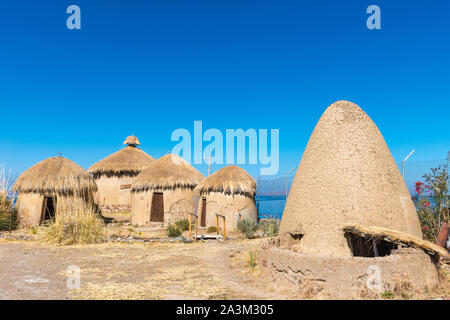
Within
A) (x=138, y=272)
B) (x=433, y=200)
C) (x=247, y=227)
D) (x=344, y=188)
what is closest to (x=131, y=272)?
(x=138, y=272)

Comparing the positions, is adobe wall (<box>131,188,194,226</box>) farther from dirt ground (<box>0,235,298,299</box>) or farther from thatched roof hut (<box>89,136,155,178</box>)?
thatched roof hut (<box>89,136,155,178</box>)

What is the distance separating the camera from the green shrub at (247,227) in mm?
13977

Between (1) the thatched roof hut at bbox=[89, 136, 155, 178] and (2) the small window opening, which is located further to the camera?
(1) the thatched roof hut at bbox=[89, 136, 155, 178]

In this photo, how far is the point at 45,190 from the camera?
16062 mm

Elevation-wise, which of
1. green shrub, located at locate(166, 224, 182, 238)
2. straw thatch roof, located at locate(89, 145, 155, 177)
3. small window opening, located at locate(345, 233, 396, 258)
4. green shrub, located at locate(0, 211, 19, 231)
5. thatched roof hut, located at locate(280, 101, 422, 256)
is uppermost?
straw thatch roof, located at locate(89, 145, 155, 177)

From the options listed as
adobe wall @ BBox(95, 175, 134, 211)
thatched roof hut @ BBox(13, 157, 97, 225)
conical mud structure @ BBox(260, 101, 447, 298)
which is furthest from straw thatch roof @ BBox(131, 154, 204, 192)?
conical mud structure @ BBox(260, 101, 447, 298)

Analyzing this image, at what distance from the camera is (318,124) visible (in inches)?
266

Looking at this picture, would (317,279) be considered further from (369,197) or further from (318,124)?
(318,124)

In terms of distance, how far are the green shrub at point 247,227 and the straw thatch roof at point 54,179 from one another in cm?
839

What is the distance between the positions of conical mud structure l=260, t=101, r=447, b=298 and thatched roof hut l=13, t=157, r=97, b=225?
1282 cm

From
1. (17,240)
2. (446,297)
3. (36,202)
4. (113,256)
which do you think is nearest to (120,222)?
(36,202)

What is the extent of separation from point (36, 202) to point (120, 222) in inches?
193

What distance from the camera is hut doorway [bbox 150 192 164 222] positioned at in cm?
1910

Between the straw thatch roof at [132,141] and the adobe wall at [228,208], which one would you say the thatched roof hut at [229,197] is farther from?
the straw thatch roof at [132,141]
